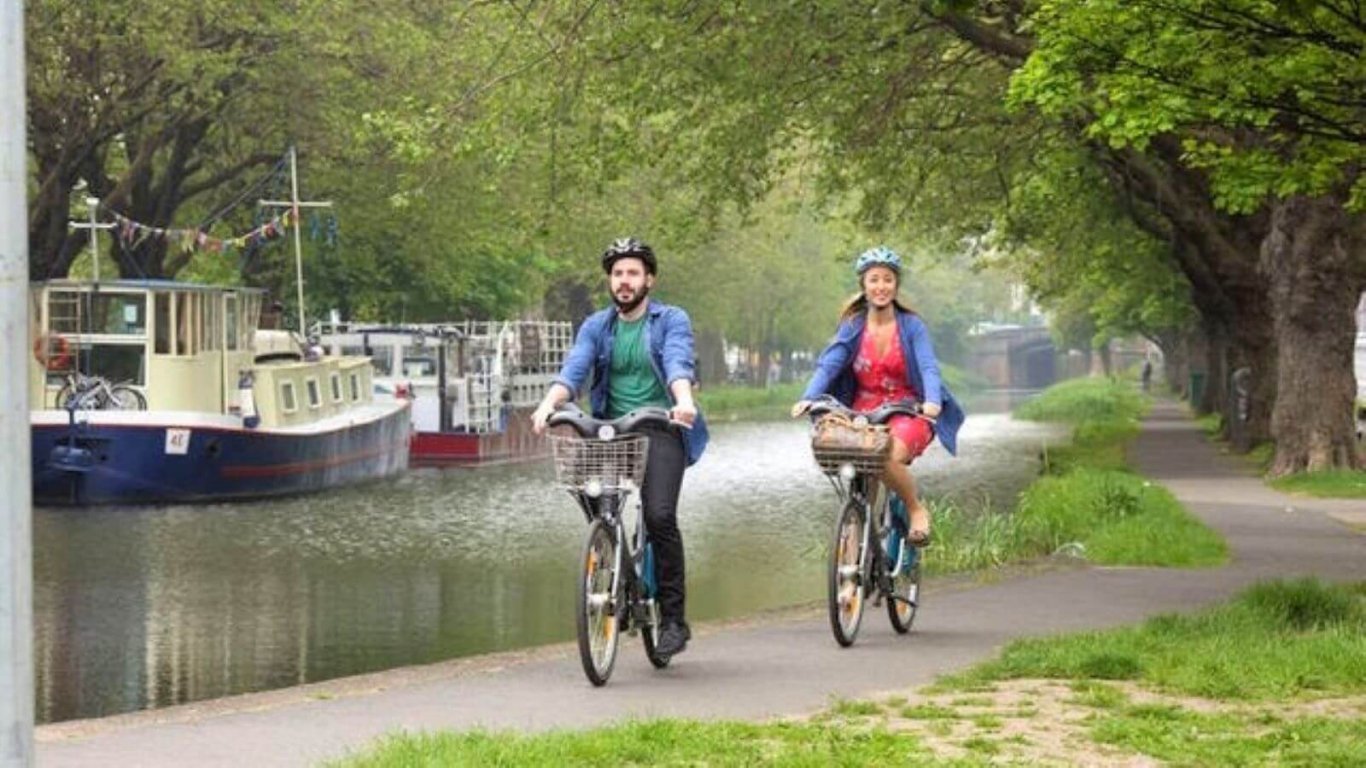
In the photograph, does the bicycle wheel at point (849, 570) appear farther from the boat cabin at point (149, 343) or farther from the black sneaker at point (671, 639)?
the boat cabin at point (149, 343)

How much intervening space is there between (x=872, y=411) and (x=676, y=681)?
1857 millimetres

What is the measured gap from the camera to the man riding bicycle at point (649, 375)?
33.3ft

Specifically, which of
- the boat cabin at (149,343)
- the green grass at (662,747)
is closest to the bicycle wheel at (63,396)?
the boat cabin at (149,343)

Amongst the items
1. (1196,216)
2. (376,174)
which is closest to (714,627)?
(1196,216)

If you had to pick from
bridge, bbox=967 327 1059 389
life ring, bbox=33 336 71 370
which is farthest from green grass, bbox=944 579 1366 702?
bridge, bbox=967 327 1059 389

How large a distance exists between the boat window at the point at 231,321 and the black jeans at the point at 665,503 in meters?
26.9

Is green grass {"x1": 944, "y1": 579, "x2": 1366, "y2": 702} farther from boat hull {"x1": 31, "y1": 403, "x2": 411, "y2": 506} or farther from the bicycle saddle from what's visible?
boat hull {"x1": 31, "y1": 403, "x2": 411, "y2": 506}

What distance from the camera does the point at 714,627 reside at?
41.5 ft

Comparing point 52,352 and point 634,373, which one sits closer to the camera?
point 634,373

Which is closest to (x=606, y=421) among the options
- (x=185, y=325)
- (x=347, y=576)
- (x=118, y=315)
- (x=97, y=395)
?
(x=347, y=576)

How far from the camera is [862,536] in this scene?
11188 mm

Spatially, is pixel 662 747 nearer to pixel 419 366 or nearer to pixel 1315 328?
pixel 1315 328

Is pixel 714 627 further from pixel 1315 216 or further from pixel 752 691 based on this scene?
pixel 1315 216

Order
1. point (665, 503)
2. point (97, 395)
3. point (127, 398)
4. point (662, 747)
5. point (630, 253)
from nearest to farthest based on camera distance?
point (662, 747), point (665, 503), point (630, 253), point (97, 395), point (127, 398)
